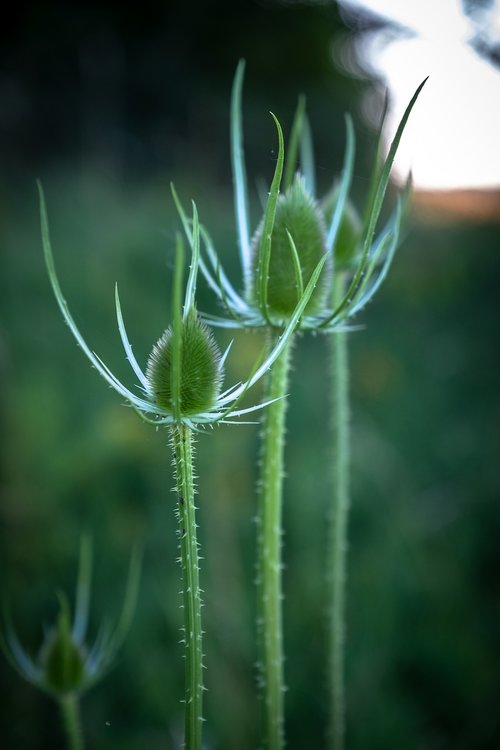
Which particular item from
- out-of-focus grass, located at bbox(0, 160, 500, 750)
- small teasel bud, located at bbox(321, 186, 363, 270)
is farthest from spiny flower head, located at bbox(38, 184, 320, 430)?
small teasel bud, located at bbox(321, 186, 363, 270)

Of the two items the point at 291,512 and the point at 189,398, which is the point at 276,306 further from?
the point at 291,512

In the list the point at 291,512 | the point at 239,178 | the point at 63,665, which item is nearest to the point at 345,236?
the point at 239,178

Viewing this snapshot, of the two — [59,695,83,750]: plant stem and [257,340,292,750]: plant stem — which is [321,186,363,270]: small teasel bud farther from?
[59,695,83,750]: plant stem

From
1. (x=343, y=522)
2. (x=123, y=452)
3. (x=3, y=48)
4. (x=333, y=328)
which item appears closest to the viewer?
(x=333, y=328)

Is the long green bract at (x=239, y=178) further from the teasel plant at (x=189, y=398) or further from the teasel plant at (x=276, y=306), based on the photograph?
the teasel plant at (x=189, y=398)

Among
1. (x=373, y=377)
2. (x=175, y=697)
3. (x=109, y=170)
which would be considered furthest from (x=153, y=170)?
(x=175, y=697)

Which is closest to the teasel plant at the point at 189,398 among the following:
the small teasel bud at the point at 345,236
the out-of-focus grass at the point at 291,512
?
the out-of-focus grass at the point at 291,512

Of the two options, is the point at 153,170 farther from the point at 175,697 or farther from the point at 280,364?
the point at 280,364
